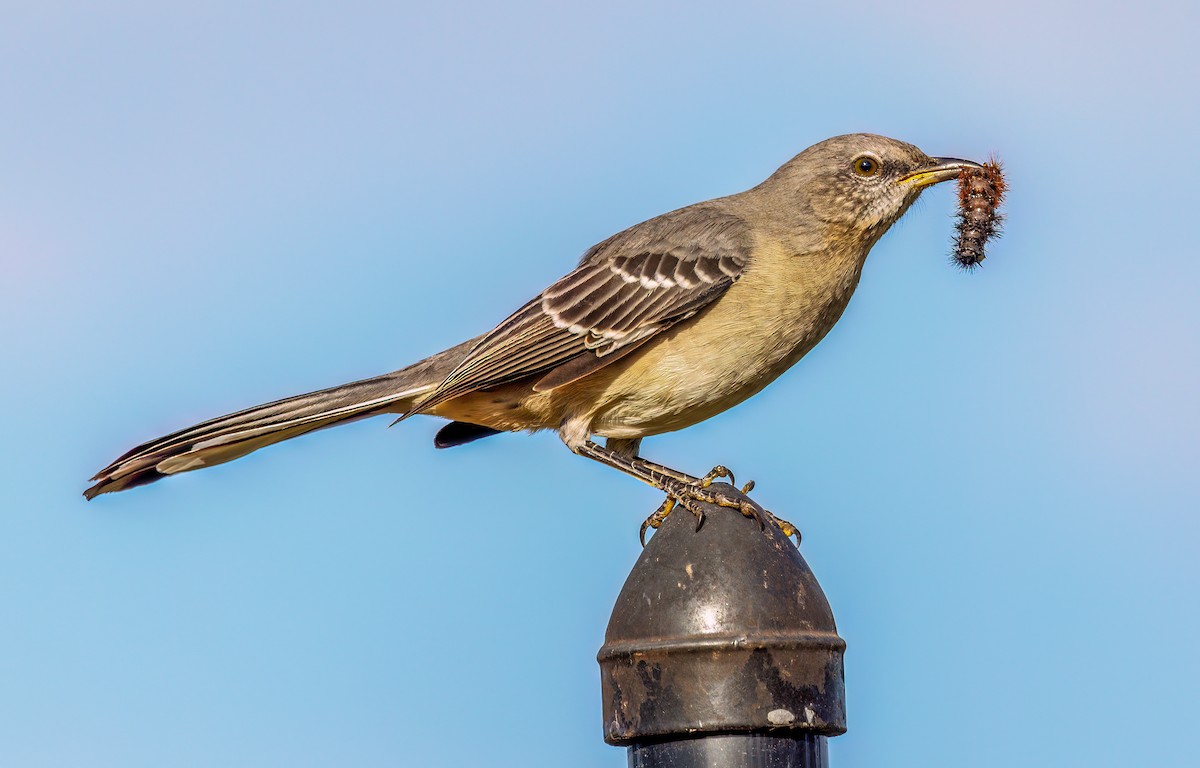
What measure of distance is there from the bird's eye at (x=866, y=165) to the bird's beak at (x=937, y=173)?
16 centimetres

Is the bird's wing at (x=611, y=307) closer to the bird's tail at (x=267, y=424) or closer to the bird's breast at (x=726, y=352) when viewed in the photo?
the bird's breast at (x=726, y=352)

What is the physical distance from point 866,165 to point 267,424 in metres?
3.75

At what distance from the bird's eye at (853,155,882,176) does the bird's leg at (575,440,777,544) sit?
85.6 inches

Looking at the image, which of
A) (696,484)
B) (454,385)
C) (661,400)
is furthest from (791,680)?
(454,385)

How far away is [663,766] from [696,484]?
2.01 meters

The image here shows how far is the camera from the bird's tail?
267 inches

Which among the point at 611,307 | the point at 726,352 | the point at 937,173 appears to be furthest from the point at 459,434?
the point at 937,173

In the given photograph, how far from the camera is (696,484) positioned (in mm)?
6168

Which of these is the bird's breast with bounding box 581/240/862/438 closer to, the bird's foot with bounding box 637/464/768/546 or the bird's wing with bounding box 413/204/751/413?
the bird's wing with bounding box 413/204/751/413

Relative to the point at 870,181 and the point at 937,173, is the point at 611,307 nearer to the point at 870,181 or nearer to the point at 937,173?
the point at 870,181

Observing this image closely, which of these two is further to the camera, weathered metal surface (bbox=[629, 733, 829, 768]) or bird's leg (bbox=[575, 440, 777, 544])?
bird's leg (bbox=[575, 440, 777, 544])

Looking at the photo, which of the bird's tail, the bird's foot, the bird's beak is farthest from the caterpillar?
the bird's tail

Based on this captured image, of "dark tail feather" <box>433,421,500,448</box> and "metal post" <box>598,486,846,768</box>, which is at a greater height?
"dark tail feather" <box>433,421,500,448</box>

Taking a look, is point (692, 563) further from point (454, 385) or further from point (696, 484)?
point (454, 385)
